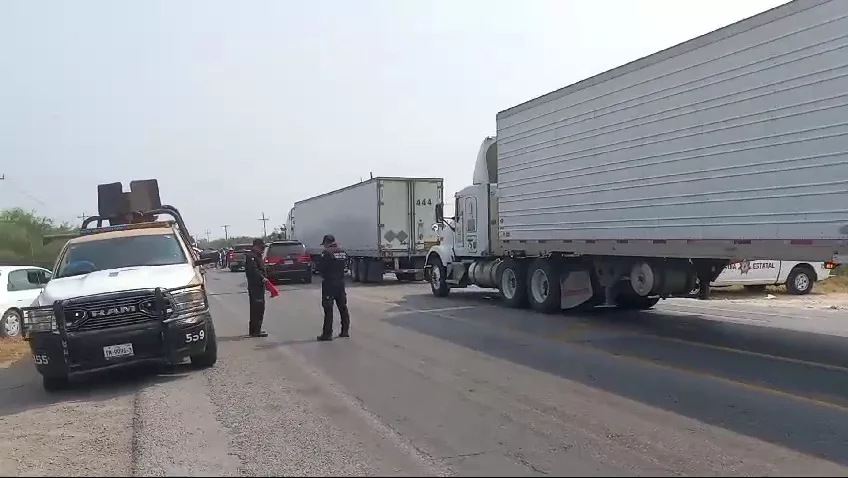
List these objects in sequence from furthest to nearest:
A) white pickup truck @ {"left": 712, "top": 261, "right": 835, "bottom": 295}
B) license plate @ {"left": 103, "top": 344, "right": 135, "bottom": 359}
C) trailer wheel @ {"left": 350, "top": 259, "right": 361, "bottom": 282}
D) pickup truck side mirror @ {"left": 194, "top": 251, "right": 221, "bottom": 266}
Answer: trailer wheel @ {"left": 350, "top": 259, "right": 361, "bottom": 282} → white pickup truck @ {"left": 712, "top": 261, "right": 835, "bottom": 295} → pickup truck side mirror @ {"left": 194, "top": 251, "right": 221, "bottom": 266} → license plate @ {"left": 103, "top": 344, "right": 135, "bottom": 359}

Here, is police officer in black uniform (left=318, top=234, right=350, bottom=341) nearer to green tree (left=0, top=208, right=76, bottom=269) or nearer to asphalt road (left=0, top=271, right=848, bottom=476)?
asphalt road (left=0, top=271, right=848, bottom=476)

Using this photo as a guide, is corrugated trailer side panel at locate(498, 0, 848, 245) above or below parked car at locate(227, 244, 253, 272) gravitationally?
above

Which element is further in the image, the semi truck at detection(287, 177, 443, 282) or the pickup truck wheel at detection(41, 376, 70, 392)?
the semi truck at detection(287, 177, 443, 282)

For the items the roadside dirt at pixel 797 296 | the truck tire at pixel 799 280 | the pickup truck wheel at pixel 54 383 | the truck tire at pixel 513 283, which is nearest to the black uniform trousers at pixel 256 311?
the pickup truck wheel at pixel 54 383

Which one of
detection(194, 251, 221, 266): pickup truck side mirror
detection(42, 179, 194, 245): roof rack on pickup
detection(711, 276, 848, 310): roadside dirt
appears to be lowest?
detection(711, 276, 848, 310): roadside dirt

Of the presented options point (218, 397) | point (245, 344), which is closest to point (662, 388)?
point (218, 397)

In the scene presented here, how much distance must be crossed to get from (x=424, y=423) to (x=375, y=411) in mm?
673

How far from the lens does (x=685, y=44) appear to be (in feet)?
35.6

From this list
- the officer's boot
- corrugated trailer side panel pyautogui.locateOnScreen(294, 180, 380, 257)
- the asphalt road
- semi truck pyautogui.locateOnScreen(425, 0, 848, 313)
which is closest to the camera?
the asphalt road

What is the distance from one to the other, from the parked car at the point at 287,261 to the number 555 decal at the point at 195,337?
20.0 m

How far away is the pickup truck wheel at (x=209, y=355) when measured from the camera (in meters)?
9.44

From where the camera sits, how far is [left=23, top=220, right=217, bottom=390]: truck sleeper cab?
8.34 metres

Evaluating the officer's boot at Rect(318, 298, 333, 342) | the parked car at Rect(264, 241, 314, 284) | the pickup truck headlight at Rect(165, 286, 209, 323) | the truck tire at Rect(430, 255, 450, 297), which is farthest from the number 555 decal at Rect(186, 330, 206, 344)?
the parked car at Rect(264, 241, 314, 284)

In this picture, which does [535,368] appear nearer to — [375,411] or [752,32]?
[375,411]
